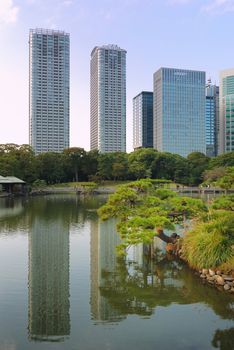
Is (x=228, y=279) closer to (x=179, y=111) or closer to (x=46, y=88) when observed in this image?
(x=46, y=88)

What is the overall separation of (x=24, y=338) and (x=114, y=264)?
23.5 feet

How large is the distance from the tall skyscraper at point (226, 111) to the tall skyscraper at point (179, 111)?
8.08 meters

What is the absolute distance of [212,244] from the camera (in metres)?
13.3

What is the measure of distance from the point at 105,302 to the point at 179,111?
12531cm

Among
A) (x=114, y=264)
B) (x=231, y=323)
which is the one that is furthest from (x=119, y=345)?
(x=114, y=264)

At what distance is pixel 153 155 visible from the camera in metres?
84.2

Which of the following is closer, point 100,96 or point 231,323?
point 231,323

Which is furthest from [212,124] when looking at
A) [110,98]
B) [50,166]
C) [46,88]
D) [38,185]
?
[38,185]

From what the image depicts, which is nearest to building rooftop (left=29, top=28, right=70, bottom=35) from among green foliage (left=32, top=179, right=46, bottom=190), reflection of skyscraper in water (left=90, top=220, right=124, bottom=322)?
green foliage (left=32, top=179, right=46, bottom=190)

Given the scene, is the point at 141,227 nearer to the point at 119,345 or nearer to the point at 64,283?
the point at 64,283

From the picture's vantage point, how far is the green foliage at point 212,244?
12.9 m

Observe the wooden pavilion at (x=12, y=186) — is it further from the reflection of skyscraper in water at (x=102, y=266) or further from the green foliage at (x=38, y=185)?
the reflection of skyscraper in water at (x=102, y=266)

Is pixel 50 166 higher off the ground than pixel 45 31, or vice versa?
pixel 45 31

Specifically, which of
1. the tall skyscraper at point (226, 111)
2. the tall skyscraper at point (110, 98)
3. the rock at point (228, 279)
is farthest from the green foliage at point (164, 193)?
the tall skyscraper at point (226, 111)
